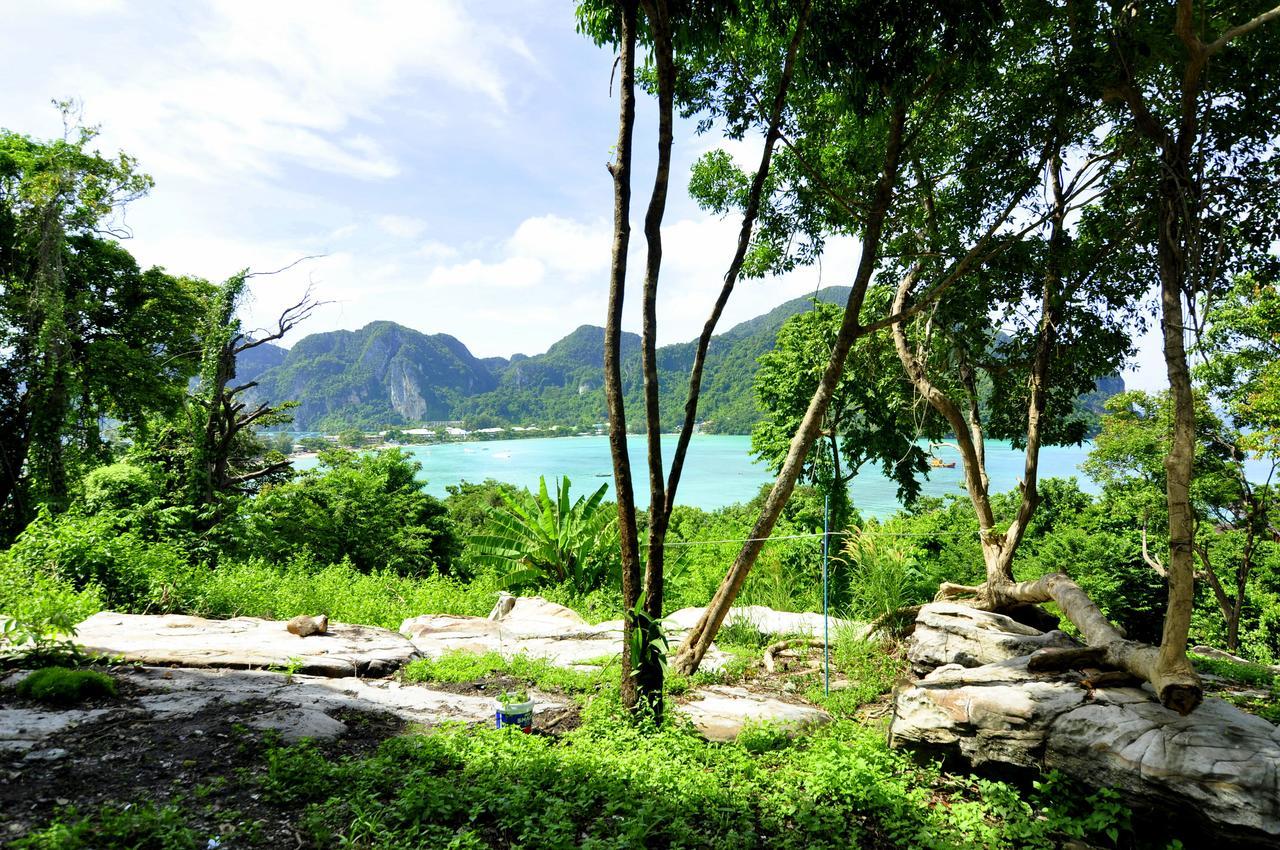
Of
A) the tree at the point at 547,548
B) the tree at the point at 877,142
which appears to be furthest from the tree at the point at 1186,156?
the tree at the point at 547,548

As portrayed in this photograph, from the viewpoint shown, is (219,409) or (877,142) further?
(219,409)

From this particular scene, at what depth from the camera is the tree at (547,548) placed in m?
10.4

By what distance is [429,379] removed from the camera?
5354 inches

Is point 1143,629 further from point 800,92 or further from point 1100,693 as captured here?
point 800,92

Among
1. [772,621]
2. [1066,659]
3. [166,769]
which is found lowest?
[772,621]

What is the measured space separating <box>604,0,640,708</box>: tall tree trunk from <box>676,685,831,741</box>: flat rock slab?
64cm

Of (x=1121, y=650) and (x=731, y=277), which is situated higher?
(x=731, y=277)

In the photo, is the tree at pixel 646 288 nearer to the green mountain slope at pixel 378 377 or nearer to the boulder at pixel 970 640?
the boulder at pixel 970 640

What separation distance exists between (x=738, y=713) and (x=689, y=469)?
82149 mm

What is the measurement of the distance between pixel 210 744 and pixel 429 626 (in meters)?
4.03

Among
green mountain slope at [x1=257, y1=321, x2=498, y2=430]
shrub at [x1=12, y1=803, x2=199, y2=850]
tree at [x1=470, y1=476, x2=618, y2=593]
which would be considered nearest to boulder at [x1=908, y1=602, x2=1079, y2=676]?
shrub at [x1=12, y1=803, x2=199, y2=850]

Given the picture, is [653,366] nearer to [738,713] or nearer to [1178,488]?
[738,713]

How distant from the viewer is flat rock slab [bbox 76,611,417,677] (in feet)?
17.3

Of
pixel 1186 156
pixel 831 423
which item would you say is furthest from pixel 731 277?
pixel 831 423
